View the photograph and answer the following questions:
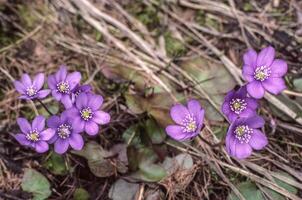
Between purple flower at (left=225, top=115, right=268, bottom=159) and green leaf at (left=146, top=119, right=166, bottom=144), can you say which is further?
green leaf at (left=146, top=119, right=166, bottom=144)

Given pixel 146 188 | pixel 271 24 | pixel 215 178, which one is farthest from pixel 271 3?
pixel 146 188

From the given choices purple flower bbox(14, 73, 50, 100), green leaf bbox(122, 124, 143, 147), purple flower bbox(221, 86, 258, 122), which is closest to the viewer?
purple flower bbox(221, 86, 258, 122)

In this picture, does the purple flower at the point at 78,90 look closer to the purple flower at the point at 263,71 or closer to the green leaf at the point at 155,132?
the green leaf at the point at 155,132

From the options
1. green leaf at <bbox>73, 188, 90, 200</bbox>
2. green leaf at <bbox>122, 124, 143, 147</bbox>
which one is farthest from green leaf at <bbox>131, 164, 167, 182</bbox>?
green leaf at <bbox>73, 188, 90, 200</bbox>

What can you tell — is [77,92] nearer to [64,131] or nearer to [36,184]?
[64,131]

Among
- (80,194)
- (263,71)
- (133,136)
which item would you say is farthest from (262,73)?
(80,194)

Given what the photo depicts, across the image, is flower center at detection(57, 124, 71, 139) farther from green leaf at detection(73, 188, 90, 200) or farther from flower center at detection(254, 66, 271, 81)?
flower center at detection(254, 66, 271, 81)

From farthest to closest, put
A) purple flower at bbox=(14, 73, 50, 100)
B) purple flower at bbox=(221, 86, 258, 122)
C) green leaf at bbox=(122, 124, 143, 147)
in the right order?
green leaf at bbox=(122, 124, 143, 147), purple flower at bbox=(14, 73, 50, 100), purple flower at bbox=(221, 86, 258, 122)
